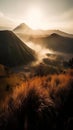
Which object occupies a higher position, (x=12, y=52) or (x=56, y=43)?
(x=56, y=43)

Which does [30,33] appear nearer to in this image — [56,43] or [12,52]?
[56,43]

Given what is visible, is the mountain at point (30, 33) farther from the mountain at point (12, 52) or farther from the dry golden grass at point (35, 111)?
the dry golden grass at point (35, 111)

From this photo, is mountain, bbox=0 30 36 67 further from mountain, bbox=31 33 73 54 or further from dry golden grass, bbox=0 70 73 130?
mountain, bbox=31 33 73 54

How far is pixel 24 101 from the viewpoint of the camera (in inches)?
157

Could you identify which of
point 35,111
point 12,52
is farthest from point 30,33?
point 35,111

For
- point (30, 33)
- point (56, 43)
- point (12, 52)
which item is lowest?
point (12, 52)

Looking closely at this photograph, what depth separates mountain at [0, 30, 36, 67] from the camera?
113 ft

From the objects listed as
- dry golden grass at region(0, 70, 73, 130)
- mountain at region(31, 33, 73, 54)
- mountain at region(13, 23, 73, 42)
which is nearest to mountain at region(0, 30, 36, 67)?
dry golden grass at region(0, 70, 73, 130)

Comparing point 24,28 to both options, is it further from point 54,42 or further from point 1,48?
point 1,48

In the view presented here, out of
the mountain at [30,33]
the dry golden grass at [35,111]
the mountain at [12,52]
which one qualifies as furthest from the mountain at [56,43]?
the dry golden grass at [35,111]

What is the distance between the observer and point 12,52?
36.6 m

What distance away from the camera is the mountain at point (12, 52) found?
3434 centimetres

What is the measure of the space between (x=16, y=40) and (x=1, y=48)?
4.73m

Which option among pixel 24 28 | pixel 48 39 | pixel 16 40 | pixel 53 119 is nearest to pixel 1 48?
pixel 16 40
